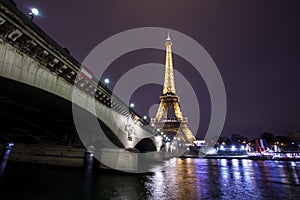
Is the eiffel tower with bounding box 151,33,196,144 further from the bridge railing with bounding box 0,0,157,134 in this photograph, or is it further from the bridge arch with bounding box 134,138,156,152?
the bridge railing with bounding box 0,0,157,134

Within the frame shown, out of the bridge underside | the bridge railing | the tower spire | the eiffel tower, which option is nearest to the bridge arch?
the bridge underside

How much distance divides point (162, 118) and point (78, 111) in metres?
74.0

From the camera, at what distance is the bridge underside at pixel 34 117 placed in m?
9.52

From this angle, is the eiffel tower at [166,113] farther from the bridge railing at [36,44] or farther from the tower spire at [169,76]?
the bridge railing at [36,44]

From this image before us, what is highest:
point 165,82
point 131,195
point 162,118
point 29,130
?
point 165,82

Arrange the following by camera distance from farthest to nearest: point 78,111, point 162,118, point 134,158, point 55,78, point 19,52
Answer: point 162,118, point 134,158, point 78,111, point 55,78, point 19,52

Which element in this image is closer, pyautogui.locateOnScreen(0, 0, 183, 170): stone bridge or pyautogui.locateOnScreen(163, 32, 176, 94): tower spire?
pyautogui.locateOnScreen(0, 0, 183, 170): stone bridge

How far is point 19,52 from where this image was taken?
25.0 feet

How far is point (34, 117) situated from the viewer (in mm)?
16922

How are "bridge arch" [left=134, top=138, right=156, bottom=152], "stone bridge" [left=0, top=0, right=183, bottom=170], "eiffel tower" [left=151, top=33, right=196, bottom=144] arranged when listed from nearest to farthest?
"stone bridge" [left=0, top=0, right=183, bottom=170] → "bridge arch" [left=134, top=138, right=156, bottom=152] → "eiffel tower" [left=151, top=33, right=196, bottom=144]

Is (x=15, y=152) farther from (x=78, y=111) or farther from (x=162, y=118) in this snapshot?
(x=162, y=118)

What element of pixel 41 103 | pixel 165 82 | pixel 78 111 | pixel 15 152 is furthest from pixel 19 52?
pixel 165 82

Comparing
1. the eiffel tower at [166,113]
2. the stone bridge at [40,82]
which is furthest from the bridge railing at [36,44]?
the eiffel tower at [166,113]

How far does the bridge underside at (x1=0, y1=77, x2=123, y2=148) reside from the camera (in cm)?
Result: 952
